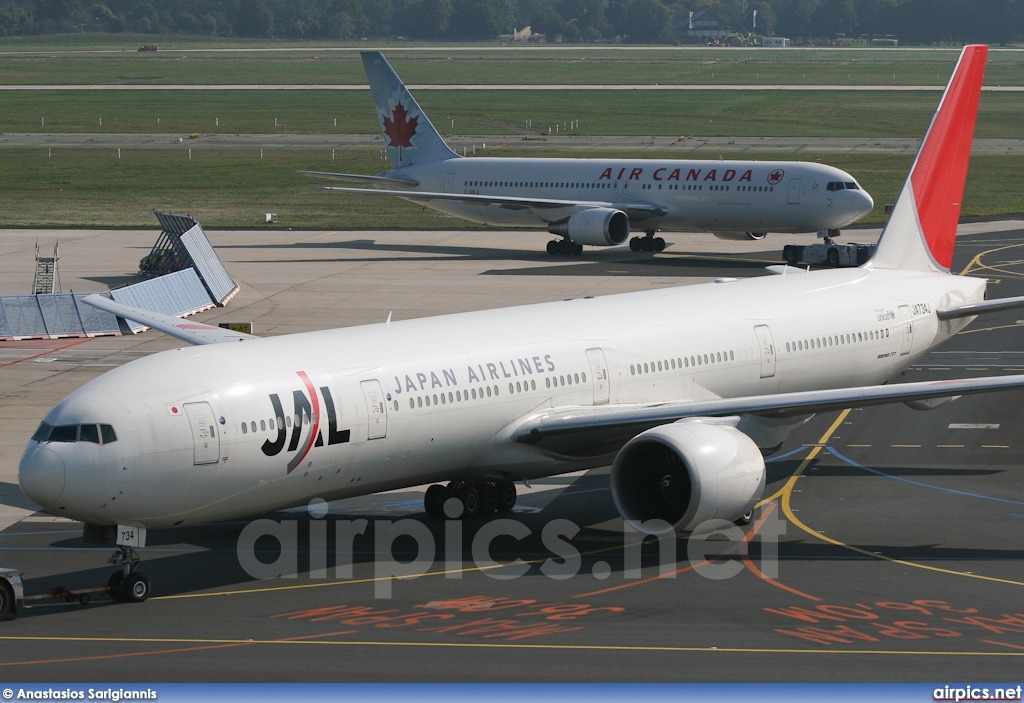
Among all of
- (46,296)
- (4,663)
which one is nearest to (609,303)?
(4,663)

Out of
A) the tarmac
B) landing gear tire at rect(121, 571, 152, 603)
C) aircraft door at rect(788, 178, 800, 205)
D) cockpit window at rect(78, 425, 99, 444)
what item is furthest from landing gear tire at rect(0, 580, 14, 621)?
aircraft door at rect(788, 178, 800, 205)

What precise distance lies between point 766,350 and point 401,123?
4746 cm

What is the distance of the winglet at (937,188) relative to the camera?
37.9 meters

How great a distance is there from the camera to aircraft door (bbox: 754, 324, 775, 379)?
32.4 meters

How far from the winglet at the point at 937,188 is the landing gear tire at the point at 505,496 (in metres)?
13.1

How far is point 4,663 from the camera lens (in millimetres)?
20578

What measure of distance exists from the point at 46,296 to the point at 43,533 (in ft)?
80.5

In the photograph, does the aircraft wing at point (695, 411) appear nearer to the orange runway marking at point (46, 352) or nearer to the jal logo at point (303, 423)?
the jal logo at point (303, 423)

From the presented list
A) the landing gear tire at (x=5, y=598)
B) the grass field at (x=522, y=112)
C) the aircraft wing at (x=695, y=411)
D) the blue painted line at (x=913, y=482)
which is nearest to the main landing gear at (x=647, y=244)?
the blue painted line at (x=913, y=482)

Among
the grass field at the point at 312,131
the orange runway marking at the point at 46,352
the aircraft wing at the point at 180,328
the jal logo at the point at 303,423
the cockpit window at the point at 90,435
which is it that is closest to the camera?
the cockpit window at the point at 90,435

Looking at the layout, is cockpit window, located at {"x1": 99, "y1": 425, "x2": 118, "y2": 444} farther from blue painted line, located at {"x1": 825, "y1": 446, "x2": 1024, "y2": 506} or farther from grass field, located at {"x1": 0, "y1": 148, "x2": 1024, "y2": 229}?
grass field, located at {"x1": 0, "y1": 148, "x2": 1024, "y2": 229}

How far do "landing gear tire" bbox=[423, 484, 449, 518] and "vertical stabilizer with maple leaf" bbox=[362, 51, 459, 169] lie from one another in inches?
1926

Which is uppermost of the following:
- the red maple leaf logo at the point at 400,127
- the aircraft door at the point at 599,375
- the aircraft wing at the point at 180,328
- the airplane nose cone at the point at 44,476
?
the red maple leaf logo at the point at 400,127

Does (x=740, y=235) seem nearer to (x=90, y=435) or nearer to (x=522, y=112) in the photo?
(x=90, y=435)
